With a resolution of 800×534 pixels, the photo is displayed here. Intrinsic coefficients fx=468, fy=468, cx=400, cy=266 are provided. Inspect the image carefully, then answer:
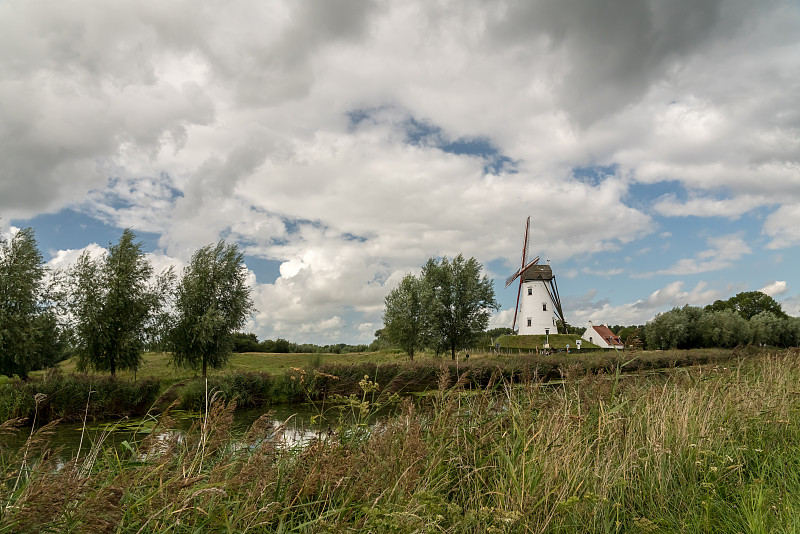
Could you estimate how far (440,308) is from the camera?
3594 centimetres

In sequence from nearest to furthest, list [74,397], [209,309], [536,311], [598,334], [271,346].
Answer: [74,397]
[209,309]
[271,346]
[536,311]
[598,334]

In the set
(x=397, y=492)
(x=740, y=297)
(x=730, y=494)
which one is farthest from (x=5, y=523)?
(x=740, y=297)

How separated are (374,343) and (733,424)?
49598 millimetres

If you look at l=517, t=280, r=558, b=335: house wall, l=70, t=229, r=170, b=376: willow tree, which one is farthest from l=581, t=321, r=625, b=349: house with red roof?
l=70, t=229, r=170, b=376: willow tree

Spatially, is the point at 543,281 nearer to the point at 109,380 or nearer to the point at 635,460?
the point at 109,380

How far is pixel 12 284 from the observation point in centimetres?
2077

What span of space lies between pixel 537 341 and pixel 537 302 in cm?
513

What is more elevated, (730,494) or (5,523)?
(5,523)

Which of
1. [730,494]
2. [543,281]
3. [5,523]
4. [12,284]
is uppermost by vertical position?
[543,281]

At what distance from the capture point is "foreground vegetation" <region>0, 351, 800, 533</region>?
2.35 metres

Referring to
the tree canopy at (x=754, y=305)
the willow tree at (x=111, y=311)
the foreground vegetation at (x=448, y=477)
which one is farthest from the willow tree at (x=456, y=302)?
the tree canopy at (x=754, y=305)

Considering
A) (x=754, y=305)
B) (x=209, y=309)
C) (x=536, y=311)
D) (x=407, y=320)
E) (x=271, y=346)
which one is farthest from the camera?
(x=754, y=305)

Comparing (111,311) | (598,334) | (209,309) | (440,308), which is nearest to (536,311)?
(598,334)

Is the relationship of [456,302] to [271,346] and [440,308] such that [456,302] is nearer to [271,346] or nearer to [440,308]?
[440,308]
